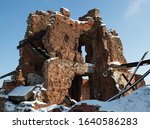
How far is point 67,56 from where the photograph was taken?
63.1 ft

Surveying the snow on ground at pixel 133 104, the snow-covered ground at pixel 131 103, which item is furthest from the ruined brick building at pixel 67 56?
the snow on ground at pixel 133 104

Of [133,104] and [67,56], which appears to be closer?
[133,104]

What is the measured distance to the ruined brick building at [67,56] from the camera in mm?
17972

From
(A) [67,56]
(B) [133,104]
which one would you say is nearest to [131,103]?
(B) [133,104]

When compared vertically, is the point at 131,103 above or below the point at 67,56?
below

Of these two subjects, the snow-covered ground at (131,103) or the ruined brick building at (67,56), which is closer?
the snow-covered ground at (131,103)

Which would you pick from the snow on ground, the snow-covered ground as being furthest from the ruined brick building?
the snow on ground

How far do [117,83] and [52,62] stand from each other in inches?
179

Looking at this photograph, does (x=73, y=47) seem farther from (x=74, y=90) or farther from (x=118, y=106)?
(x=118, y=106)

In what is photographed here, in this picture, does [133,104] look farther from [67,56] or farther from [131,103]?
[67,56]

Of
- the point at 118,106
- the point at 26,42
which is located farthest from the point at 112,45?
the point at 118,106

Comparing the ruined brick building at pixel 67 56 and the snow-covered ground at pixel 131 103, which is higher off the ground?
the ruined brick building at pixel 67 56

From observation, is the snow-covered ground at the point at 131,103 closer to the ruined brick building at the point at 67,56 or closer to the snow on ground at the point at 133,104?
the snow on ground at the point at 133,104

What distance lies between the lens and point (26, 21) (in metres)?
20.7
